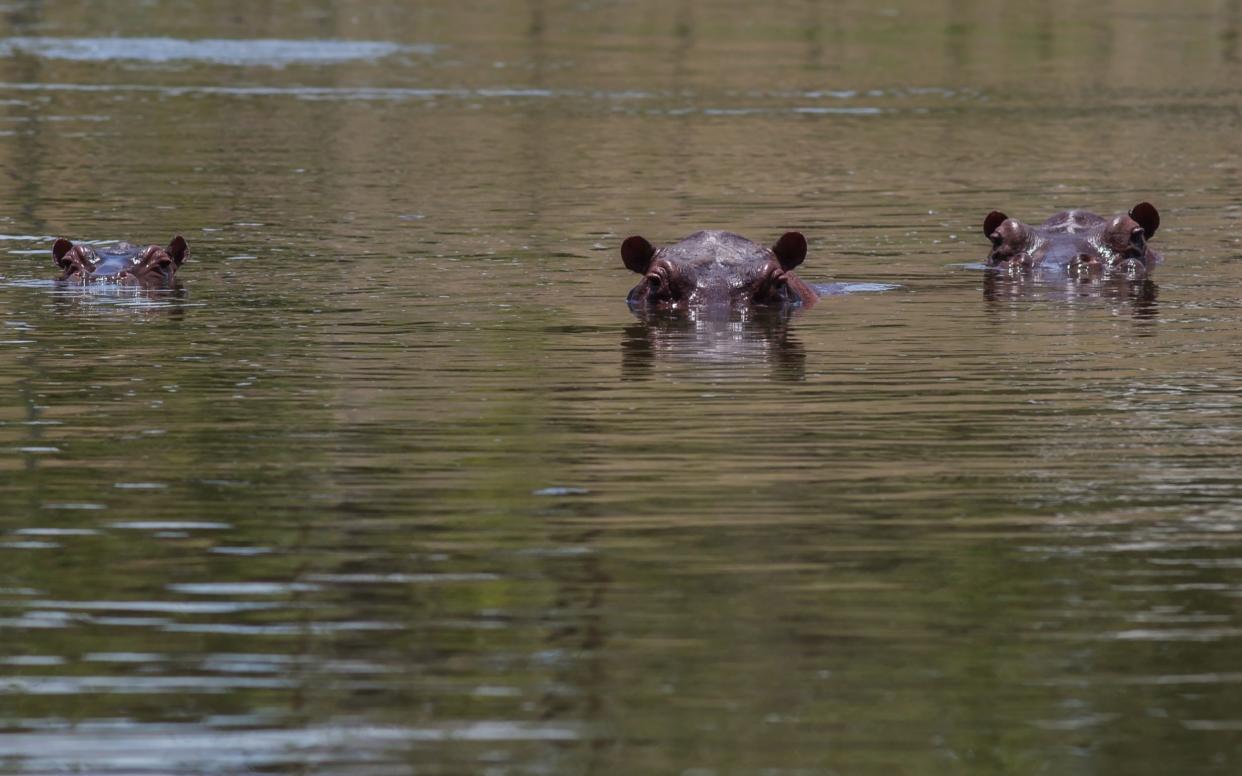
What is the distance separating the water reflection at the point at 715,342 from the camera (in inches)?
567

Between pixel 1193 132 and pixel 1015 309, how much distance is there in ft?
62.5

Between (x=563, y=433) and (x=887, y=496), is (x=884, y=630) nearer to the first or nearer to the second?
(x=887, y=496)

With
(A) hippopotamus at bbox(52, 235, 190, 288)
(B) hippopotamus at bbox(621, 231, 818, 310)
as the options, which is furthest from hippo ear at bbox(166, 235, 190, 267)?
(B) hippopotamus at bbox(621, 231, 818, 310)

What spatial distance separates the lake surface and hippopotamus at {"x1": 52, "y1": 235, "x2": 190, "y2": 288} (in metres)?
0.46

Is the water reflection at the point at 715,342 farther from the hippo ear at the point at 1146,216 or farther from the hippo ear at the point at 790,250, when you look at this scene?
the hippo ear at the point at 1146,216

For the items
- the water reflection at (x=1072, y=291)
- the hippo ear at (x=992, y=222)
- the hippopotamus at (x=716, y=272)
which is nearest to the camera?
the hippopotamus at (x=716, y=272)

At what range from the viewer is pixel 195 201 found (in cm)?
2683

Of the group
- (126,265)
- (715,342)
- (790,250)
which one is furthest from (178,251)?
(715,342)

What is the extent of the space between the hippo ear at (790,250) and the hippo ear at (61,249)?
221 inches

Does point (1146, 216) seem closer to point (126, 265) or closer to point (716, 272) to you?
point (716, 272)

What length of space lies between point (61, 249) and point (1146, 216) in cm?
844

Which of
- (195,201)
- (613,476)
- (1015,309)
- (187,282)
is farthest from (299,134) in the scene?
(613,476)

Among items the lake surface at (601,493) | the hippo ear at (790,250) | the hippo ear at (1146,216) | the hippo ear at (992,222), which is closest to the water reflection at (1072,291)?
the lake surface at (601,493)

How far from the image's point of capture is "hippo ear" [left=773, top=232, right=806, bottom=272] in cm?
1711
